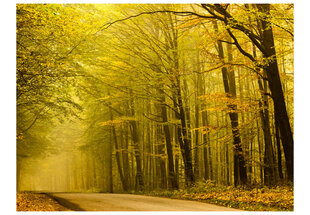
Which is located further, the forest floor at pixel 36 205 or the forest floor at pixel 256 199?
the forest floor at pixel 36 205

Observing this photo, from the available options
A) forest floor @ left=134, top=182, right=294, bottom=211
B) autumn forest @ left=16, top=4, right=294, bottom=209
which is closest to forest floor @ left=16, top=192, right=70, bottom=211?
autumn forest @ left=16, top=4, right=294, bottom=209

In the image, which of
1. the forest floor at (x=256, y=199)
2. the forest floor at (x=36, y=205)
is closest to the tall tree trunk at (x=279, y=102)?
the forest floor at (x=256, y=199)

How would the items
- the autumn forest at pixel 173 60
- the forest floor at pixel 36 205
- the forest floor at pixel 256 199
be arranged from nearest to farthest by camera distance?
the forest floor at pixel 256 199 < the forest floor at pixel 36 205 < the autumn forest at pixel 173 60

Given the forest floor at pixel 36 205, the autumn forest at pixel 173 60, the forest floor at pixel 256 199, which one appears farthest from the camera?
the autumn forest at pixel 173 60

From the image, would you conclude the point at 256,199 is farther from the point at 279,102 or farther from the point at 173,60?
the point at 173,60

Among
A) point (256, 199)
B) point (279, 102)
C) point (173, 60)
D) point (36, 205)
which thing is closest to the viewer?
point (256, 199)

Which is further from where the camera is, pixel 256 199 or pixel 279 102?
pixel 279 102

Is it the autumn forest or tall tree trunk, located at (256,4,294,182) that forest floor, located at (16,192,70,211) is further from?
tall tree trunk, located at (256,4,294,182)

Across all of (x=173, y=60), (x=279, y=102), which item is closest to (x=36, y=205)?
(x=173, y=60)

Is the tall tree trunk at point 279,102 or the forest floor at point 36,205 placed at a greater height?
the tall tree trunk at point 279,102

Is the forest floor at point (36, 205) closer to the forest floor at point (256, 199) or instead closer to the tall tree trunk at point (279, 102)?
the forest floor at point (256, 199)
